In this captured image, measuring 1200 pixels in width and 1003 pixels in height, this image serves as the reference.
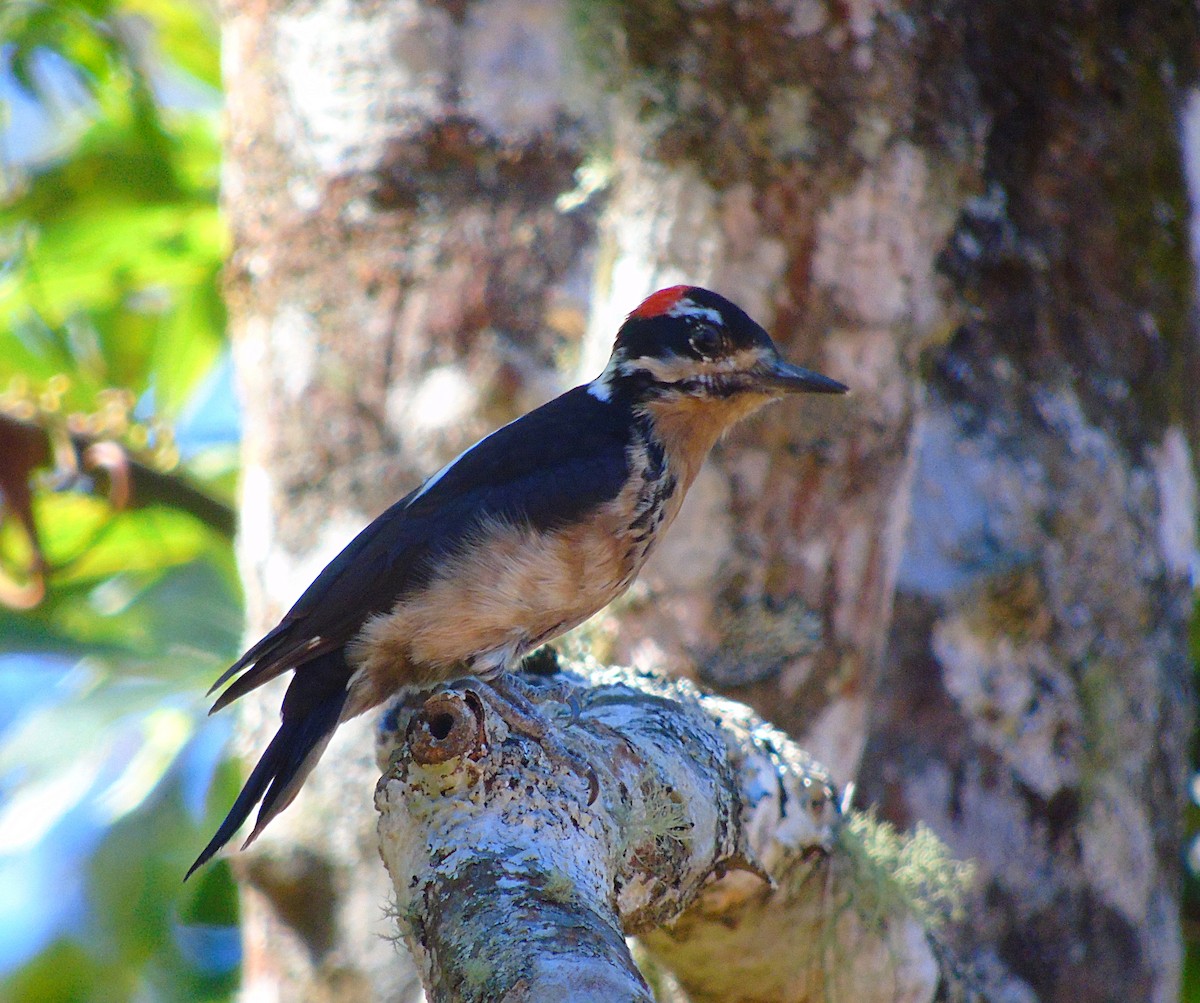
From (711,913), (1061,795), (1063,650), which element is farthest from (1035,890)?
(711,913)

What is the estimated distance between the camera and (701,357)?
10.0 feet

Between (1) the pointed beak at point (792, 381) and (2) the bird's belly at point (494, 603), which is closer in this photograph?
(2) the bird's belly at point (494, 603)

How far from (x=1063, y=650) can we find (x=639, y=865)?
79.7 inches

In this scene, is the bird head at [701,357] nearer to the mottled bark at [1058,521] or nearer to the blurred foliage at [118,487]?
the mottled bark at [1058,521]

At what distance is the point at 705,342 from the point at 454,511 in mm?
680

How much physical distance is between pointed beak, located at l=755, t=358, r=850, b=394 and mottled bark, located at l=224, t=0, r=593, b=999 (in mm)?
838

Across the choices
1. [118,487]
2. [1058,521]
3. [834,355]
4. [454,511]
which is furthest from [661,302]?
[118,487]

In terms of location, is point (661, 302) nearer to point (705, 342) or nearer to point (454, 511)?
point (705, 342)

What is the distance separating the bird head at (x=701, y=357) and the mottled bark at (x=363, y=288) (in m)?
0.60

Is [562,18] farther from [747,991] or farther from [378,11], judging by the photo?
[747,991]

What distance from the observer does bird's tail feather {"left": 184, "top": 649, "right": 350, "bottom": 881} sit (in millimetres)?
2506

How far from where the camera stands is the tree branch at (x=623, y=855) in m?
1.58

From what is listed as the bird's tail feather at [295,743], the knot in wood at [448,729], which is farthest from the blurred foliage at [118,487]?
the knot in wood at [448,729]

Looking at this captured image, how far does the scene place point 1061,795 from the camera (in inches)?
143
